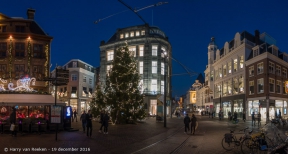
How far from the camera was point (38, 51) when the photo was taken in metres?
37.8

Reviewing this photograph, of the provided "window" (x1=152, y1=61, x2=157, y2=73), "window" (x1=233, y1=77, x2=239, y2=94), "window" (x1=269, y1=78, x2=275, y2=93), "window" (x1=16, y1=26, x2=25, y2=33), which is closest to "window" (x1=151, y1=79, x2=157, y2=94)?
"window" (x1=152, y1=61, x2=157, y2=73)

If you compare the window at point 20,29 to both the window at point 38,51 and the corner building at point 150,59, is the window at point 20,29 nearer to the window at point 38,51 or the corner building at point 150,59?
the window at point 38,51

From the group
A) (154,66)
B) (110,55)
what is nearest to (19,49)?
(154,66)

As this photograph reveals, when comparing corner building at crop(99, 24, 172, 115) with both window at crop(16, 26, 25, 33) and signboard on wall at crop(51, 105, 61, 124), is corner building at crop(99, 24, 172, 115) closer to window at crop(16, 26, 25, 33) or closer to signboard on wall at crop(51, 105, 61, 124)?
window at crop(16, 26, 25, 33)

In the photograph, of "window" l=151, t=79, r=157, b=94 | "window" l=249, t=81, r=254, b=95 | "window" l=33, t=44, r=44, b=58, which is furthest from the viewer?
"window" l=151, t=79, r=157, b=94

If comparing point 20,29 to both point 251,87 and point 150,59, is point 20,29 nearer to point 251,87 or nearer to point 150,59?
point 150,59

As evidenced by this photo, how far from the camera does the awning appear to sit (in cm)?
2234

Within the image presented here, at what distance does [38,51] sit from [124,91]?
13085 millimetres

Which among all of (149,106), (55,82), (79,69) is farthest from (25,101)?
(79,69)

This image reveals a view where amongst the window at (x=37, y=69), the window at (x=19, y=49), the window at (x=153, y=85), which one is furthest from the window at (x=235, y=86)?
the window at (x=19, y=49)

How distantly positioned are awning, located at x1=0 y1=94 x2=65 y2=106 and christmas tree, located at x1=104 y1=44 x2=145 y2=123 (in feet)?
36.3

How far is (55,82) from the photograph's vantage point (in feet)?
59.1

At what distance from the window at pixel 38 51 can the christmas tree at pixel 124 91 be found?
31.9 feet

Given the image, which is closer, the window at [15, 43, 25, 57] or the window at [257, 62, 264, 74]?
the window at [15, 43, 25, 57]
